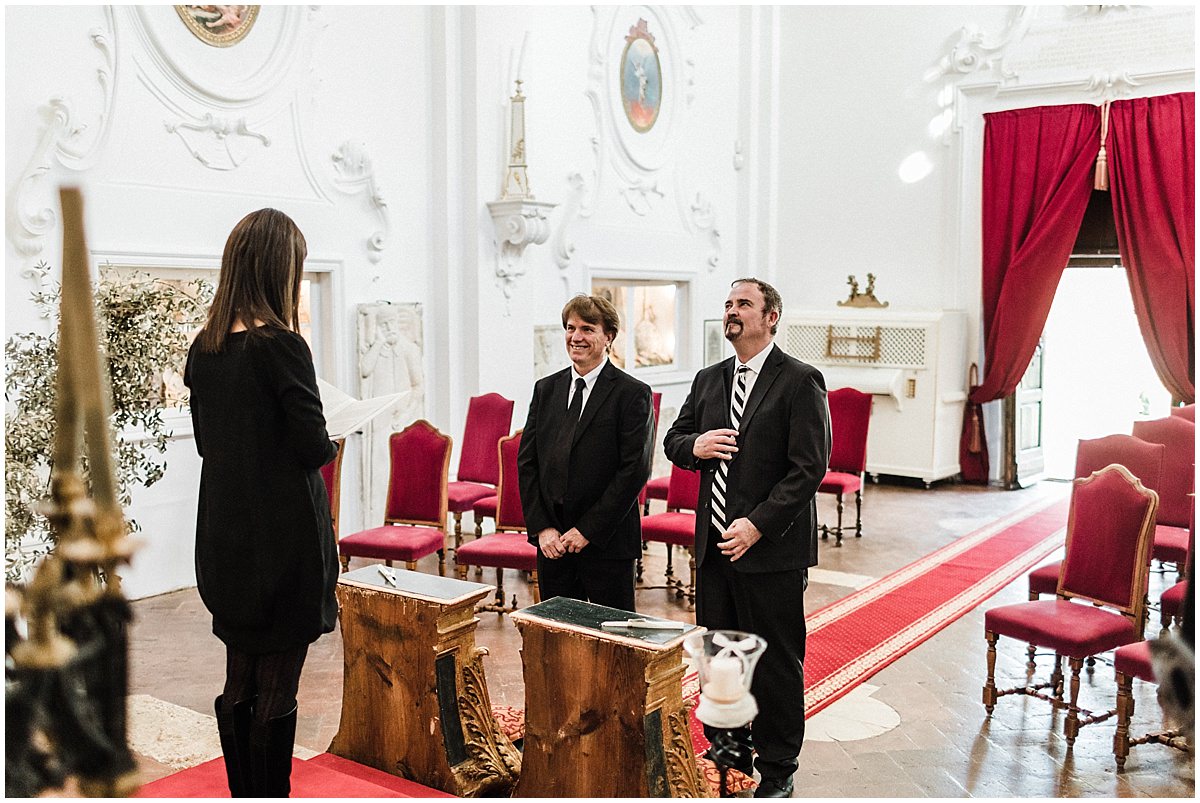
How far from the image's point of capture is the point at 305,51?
7.20 meters

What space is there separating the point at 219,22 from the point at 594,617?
509cm

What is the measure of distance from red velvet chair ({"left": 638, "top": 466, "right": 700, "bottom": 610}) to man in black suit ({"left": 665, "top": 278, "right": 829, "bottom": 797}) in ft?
7.34

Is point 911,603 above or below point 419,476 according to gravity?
below

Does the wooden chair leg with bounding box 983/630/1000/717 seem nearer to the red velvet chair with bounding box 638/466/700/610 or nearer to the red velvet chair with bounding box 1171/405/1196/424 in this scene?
the red velvet chair with bounding box 638/466/700/610

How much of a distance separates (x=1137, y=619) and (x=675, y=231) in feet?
23.9

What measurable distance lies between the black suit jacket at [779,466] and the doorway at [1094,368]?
32.3 ft

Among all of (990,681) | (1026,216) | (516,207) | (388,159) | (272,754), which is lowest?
(990,681)

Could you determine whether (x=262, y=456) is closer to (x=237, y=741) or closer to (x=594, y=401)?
(x=237, y=741)

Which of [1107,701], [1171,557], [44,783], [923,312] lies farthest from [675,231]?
[44,783]

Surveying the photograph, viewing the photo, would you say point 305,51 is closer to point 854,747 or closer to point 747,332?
point 747,332

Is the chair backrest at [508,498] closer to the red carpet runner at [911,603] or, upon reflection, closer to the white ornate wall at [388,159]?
the red carpet runner at [911,603]

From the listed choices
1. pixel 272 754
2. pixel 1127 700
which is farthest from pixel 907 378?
pixel 272 754

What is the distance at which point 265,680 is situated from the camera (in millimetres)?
2777

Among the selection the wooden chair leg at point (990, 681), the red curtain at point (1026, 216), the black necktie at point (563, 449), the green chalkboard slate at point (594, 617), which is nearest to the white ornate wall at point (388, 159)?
the black necktie at point (563, 449)
